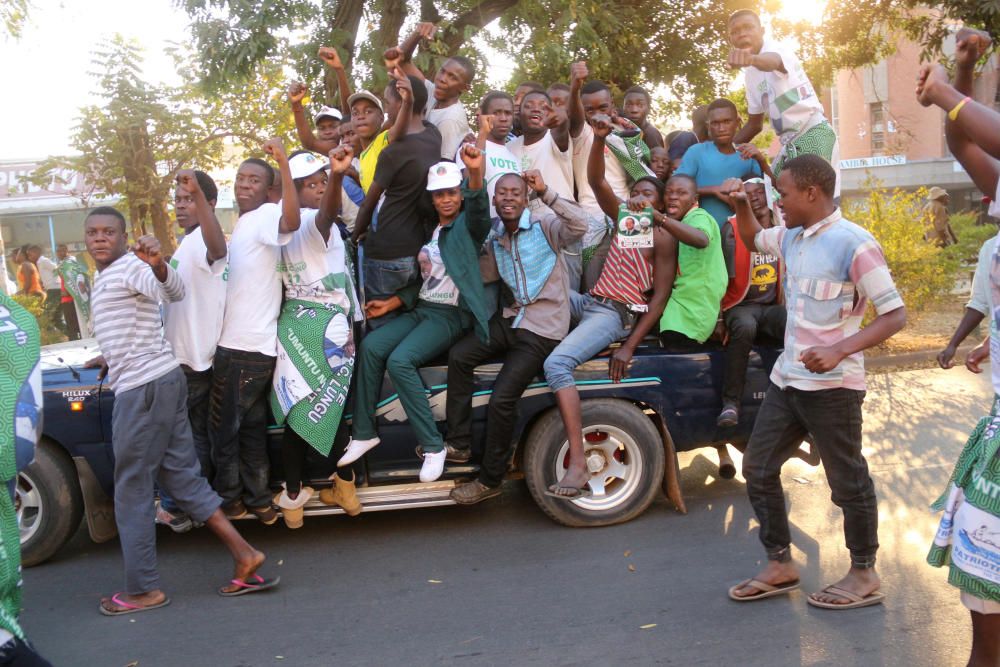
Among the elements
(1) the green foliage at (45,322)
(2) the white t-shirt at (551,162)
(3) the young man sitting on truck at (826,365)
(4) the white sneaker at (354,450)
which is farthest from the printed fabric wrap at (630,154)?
(1) the green foliage at (45,322)

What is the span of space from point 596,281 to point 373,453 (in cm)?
182

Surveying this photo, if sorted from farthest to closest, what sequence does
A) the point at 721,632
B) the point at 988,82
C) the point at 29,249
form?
the point at 988,82, the point at 29,249, the point at 721,632

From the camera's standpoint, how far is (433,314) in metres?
5.30

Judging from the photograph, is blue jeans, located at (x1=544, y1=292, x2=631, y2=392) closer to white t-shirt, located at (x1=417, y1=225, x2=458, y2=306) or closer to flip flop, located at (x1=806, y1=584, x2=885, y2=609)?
white t-shirt, located at (x1=417, y1=225, x2=458, y2=306)

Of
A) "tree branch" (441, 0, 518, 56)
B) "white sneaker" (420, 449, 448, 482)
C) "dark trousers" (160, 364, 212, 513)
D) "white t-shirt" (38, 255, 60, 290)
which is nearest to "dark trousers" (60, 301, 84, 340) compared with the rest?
"white t-shirt" (38, 255, 60, 290)

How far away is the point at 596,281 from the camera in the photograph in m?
5.77

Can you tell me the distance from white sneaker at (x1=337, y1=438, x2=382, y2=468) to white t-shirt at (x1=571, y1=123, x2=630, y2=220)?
7.93 ft

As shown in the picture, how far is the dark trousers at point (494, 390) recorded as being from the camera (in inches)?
199

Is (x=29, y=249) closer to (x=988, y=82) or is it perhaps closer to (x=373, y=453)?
(x=373, y=453)

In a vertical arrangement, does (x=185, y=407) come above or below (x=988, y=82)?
below

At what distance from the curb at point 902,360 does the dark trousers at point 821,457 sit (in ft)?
18.7

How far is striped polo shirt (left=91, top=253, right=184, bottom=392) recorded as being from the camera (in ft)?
13.9

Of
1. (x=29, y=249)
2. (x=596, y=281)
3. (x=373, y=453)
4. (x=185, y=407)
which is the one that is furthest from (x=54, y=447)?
(x=29, y=249)

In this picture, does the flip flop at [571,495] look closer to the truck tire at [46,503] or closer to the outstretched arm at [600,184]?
the outstretched arm at [600,184]
